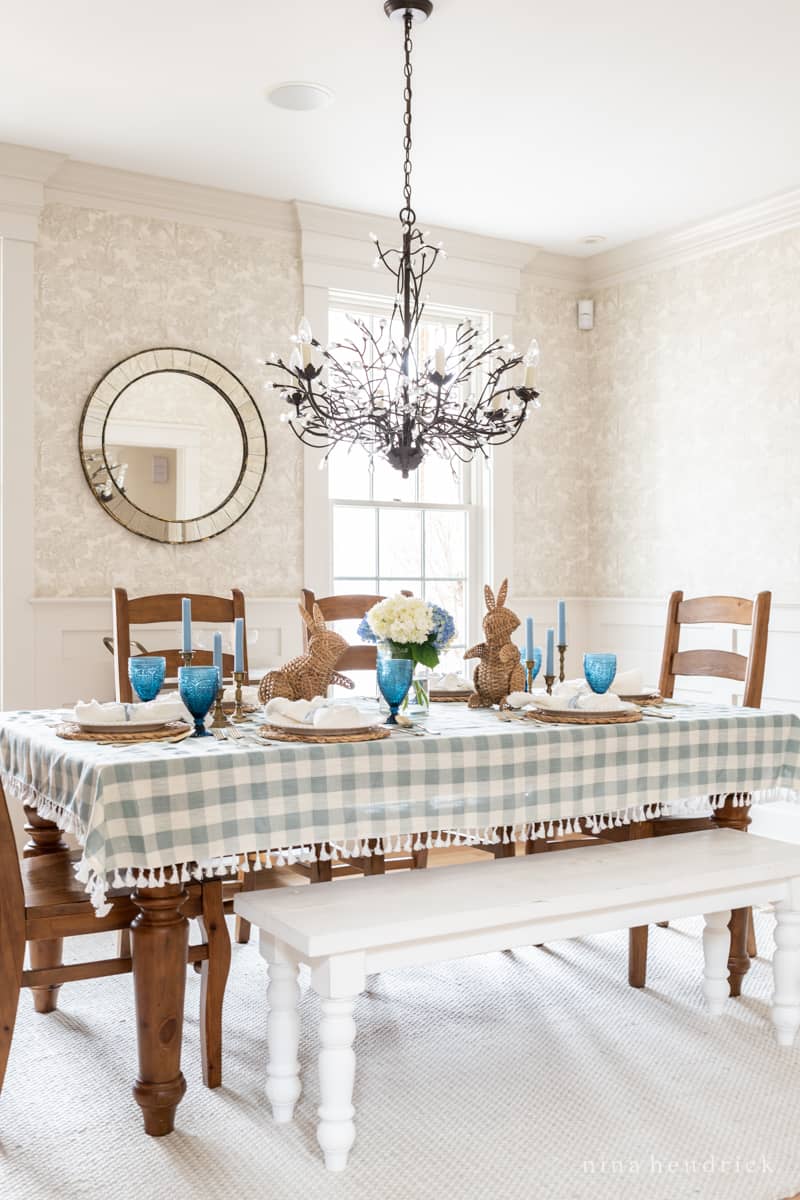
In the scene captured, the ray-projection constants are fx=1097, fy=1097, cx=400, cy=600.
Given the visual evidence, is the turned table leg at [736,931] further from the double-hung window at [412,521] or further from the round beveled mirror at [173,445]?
the round beveled mirror at [173,445]

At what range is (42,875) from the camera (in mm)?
2311

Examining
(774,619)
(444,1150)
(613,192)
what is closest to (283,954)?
(444,1150)

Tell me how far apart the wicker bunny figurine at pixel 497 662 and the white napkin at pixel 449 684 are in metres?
0.24

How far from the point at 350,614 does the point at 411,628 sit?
3.23 ft

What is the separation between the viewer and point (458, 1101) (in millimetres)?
2236

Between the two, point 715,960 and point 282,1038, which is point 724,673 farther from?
point 282,1038

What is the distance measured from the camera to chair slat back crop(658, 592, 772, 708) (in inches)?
123

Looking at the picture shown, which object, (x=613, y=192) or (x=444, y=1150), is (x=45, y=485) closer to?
(x=613, y=192)

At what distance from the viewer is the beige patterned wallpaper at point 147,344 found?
416 cm

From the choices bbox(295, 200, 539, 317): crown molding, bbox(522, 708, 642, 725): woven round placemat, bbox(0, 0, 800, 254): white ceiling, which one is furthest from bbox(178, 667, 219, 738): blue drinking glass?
bbox(295, 200, 539, 317): crown molding

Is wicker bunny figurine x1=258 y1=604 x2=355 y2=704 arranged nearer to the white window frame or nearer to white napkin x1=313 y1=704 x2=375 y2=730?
white napkin x1=313 y1=704 x2=375 y2=730

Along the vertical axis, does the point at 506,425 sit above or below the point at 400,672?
above

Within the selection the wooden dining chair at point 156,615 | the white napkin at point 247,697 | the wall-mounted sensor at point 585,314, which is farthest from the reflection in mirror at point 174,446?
the wall-mounted sensor at point 585,314

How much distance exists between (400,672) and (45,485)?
224 centimetres
